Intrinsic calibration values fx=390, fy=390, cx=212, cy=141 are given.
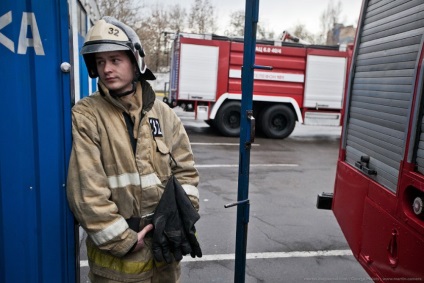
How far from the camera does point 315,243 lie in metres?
4.07

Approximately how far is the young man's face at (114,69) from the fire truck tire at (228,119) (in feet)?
29.7

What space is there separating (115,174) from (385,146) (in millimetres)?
1538

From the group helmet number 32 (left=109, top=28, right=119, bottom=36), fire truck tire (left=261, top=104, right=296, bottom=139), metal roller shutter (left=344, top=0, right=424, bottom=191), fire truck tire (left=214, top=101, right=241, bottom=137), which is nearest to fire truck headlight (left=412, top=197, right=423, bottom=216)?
metal roller shutter (left=344, top=0, right=424, bottom=191)

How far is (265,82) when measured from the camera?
35.3 ft

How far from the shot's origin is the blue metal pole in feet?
6.70

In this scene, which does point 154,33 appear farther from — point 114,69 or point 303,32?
point 303,32

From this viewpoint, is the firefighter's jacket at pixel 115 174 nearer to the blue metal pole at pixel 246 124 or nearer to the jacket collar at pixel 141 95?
the jacket collar at pixel 141 95

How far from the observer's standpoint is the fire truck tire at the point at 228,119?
10.8 m

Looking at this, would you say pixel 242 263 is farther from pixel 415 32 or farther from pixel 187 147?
pixel 415 32

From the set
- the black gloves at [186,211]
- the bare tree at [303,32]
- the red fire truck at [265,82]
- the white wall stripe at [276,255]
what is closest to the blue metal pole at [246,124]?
the black gloves at [186,211]

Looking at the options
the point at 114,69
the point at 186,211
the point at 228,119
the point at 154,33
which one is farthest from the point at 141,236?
the point at 154,33

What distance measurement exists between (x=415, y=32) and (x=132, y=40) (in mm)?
1446

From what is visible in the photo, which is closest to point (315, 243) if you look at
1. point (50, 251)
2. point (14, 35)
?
point (50, 251)

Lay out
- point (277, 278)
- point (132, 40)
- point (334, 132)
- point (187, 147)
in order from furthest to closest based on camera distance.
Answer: point (334, 132), point (277, 278), point (187, 147), point (132, 40)
